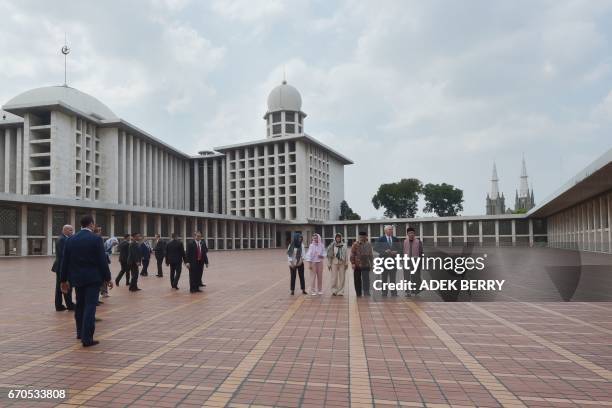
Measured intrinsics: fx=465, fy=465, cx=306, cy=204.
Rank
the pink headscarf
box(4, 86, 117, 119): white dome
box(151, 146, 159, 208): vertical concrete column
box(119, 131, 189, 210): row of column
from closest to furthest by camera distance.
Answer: the pink headscarf
box(119, 131, 189, 210): row of column
box(4, 86, 117, 119): white dome
box(151, 146, 159, 208): vertical concrete column

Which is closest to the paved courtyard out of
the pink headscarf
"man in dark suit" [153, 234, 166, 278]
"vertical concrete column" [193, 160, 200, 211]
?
the pink headscarf

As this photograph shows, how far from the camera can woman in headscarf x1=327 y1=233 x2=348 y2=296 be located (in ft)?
35.3

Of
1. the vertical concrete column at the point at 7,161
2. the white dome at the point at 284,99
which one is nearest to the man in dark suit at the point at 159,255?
the vertical concrete column at the point at 7,161

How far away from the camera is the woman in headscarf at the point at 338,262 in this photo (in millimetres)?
10758

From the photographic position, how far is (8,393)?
4.09 m

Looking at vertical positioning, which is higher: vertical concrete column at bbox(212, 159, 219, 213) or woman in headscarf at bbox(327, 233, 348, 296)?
vertical concrete column at bbox(212, 159, 219, 213)

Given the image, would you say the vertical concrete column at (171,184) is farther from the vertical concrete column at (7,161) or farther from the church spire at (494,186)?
the church spire at (494,186)

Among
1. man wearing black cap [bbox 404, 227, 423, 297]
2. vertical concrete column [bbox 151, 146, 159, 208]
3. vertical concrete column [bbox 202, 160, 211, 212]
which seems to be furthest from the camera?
vertical concrete column [bbox 202, 160, 211, 212]

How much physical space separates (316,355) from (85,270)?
10.4 feet

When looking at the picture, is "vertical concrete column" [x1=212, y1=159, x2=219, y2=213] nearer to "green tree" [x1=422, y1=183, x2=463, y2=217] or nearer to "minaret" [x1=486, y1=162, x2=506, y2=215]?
"green tree" [x1=422, y1=183, x2=463, y2=217]

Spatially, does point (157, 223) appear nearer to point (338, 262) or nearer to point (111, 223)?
point (111, 223)

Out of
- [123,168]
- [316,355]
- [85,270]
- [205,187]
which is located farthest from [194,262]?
[205,187]

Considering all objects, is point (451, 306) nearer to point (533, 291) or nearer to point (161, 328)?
point (533, 291)

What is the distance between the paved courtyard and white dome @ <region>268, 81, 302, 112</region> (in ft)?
239
